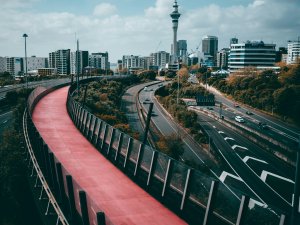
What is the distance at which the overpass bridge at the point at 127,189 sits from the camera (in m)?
6.50

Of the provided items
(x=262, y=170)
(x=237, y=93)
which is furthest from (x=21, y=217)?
(x=237, y=93)

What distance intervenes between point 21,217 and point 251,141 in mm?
38150

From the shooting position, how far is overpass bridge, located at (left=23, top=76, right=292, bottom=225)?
650 centimetres

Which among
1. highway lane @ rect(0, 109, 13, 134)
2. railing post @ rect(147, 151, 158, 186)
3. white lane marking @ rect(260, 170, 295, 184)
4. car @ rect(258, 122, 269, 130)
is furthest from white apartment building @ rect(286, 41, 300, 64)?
railing post @ rect(147, 151, 158, 186)

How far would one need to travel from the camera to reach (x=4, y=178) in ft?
55.2

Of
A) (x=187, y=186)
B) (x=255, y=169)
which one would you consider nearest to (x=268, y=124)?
(x=255, y=169)

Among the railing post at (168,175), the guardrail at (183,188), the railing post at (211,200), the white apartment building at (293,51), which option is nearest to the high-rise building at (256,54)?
the white apartment building at (293,51)

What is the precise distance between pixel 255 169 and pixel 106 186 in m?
29.3

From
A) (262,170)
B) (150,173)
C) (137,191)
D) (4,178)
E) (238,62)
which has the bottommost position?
(262,170)

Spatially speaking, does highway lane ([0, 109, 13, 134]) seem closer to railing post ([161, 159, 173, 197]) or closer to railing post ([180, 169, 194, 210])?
railing post ([161, 159, 173, 197])

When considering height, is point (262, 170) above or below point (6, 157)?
below

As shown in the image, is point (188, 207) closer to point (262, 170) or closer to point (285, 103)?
point (262, 170)

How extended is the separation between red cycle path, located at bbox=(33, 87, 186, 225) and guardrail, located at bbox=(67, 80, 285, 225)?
0.32 m

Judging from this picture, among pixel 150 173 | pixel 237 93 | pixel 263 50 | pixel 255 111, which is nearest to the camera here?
pixel 150 173
